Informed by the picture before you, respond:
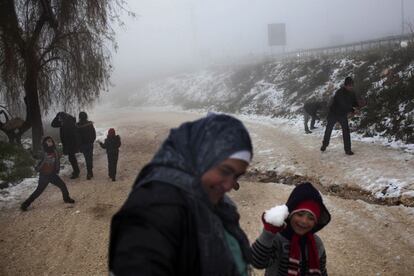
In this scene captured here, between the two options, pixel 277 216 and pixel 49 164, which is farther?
pixel 49 164

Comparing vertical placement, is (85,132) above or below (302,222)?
above

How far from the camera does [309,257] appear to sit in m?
2.89

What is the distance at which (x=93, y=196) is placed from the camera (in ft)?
28.6

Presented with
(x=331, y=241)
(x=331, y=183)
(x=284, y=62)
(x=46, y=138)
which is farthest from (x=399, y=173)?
(x=284, y=62)

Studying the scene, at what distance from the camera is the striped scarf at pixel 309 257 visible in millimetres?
2844

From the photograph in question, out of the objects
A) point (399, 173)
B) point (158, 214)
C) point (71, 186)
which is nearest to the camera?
point (158, 214)

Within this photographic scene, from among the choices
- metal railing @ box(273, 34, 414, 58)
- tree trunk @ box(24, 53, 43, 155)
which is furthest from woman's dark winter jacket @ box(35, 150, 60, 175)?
metal railing @ box(273, 34, 414, 58)

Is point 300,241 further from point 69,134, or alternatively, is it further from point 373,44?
point 373,44

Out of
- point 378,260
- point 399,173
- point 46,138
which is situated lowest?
point 378,260

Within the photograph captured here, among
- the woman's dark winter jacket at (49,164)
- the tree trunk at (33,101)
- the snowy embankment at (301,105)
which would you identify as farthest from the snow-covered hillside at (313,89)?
the tree trunk at (33,101)

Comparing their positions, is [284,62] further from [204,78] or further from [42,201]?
[42,201]

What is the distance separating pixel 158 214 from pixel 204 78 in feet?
137

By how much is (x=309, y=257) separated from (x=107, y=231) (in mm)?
4801

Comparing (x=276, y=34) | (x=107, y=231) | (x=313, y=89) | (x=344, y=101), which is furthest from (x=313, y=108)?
(x=276, y=34)
